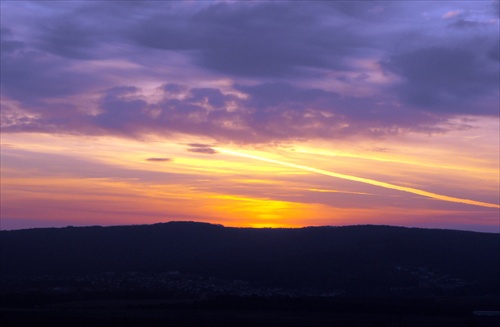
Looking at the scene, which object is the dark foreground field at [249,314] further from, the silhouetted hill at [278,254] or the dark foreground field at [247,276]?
the silhouetted hill at [278,254]

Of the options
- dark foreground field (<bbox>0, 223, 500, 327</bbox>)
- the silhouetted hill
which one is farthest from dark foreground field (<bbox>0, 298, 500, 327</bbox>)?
the silhouetted hill

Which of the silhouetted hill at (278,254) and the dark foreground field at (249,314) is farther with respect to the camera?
the silhouetted hill at (278,254)

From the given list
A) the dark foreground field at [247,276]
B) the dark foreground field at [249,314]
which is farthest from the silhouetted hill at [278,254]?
the dark foreground field at [249,314]

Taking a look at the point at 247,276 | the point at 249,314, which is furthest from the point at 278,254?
the point at 249,314

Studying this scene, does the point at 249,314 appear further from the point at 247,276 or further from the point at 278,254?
the point at 278,254

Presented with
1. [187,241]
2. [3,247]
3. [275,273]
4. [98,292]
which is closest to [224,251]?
[187,241]

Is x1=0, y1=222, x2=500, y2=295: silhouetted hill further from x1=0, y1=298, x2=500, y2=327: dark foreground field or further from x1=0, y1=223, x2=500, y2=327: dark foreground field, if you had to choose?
x1=0, y1=298, x2=500, y2=327: dark foreground field

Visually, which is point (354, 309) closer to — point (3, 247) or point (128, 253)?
point (128, 253)

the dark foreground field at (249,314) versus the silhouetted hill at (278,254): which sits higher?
the silhouetted hill at (278,254)
